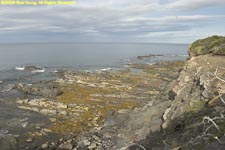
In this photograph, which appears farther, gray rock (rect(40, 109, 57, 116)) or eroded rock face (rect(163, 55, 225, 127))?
gray rock (rect(40, 109, 57, 116))

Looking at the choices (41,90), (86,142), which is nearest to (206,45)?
(86,142)

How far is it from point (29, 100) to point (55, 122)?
390 inches

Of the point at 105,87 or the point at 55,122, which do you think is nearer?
the point at 55,122

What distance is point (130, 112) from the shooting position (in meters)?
33.7

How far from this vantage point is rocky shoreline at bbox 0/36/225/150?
1490 cm

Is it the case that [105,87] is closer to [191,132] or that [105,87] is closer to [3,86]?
[3,86]

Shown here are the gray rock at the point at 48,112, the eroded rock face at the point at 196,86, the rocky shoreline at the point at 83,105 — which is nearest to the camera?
the eroded rock face at the point at 196,86

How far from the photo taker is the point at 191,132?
11.9 m

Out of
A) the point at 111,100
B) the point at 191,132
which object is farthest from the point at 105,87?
the point at 191,132

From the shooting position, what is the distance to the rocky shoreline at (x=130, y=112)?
48.9ft

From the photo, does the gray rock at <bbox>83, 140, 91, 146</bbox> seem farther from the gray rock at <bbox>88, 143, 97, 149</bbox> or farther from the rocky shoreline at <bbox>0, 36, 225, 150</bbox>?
the gray rock at <bbox>88, 143, 97, 149</bbox>

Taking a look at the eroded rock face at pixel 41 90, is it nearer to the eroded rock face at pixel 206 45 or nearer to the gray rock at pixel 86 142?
the gray rock at pixel 86 142

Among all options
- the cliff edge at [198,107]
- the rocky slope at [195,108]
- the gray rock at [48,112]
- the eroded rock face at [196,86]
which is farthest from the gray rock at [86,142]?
the gray rock at [48,112]

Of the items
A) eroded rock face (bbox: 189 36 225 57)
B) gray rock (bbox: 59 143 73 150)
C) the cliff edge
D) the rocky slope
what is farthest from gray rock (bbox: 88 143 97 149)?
eroded rock face (bbox: 189 36 225 57)
